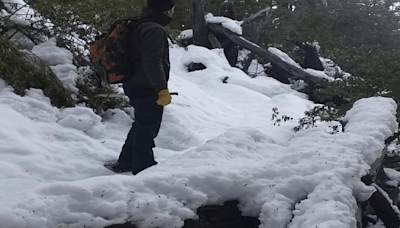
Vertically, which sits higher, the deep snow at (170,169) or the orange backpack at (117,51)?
the orange backpack at (117,51)

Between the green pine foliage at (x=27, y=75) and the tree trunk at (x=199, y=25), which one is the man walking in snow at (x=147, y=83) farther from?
the tree trunk at (x=199, y=25)

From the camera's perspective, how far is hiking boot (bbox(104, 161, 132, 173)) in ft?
12.3

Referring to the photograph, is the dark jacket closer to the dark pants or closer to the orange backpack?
the orange backpack

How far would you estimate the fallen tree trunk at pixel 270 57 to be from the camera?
1138 cm

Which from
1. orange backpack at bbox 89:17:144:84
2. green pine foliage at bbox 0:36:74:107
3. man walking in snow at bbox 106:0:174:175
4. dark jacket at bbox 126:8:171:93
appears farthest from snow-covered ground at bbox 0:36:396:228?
orange backpack at bbox 89:17:144:84

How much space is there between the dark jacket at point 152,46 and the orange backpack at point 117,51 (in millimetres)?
64

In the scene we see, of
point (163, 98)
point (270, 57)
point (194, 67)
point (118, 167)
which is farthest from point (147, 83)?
point (270, 57)

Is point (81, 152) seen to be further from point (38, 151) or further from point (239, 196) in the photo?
point (239, 196)

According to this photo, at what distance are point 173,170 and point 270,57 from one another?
989cm

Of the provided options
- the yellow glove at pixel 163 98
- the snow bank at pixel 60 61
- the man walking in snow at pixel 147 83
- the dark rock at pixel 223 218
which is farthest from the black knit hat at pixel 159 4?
the snow bank at pixel 60 61

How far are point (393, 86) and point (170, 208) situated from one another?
6121 mm

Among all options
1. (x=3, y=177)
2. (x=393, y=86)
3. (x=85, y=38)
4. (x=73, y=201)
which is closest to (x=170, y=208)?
(x=73, y=201)

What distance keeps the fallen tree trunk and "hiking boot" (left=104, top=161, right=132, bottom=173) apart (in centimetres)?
842

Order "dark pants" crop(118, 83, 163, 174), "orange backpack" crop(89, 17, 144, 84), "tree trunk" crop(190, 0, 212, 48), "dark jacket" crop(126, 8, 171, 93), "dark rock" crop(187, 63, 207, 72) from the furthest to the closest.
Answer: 1. "tree trunk" crop(190, 0, 212, 48)
2. "dark rock" crop(187, 63, 207, 72)
3. "dark pants" crop(118, 83, 163, 174)
4. "orange backpack" crop(89, 17, 144, 84)
5. "dark jacket" crop(126, 8, 171, 93)
